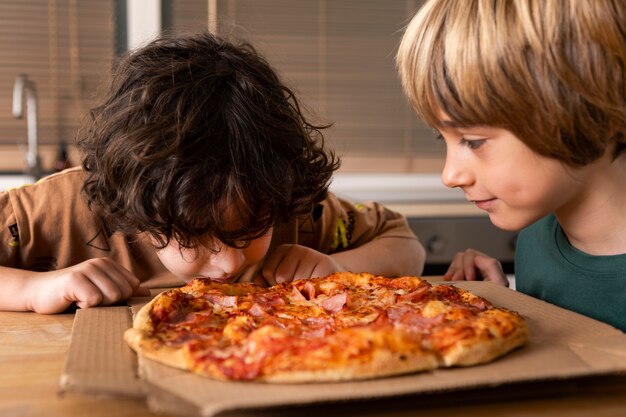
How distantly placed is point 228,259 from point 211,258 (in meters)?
0.03

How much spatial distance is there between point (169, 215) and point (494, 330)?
47cm

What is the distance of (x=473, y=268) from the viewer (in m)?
1.33

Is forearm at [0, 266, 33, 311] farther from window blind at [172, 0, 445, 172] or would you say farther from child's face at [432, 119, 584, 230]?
window blind at [172, 0, 445, 172]

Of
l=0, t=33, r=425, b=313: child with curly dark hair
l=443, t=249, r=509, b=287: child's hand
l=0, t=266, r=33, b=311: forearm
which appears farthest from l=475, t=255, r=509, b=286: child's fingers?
l=0, t=266, r=33, b=311: forearm

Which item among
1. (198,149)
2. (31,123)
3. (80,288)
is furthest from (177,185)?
(31,123)

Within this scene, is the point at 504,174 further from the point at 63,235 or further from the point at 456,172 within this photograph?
the point at 63,235

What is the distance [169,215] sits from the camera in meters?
1.01

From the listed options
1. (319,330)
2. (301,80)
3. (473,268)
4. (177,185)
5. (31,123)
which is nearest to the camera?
(319,330)

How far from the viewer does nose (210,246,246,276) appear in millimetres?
1065

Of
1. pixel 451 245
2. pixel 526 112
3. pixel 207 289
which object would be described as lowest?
pixel 451 245

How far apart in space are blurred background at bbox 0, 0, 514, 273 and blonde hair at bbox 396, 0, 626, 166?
124 cm

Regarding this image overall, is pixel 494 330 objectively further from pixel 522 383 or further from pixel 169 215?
pixel 169 215

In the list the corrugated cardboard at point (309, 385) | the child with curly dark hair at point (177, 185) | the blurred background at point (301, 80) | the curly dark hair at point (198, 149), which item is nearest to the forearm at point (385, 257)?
the child with curly dark hair at point (177, 185)

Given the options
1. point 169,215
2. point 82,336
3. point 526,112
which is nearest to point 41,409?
point 82,336
